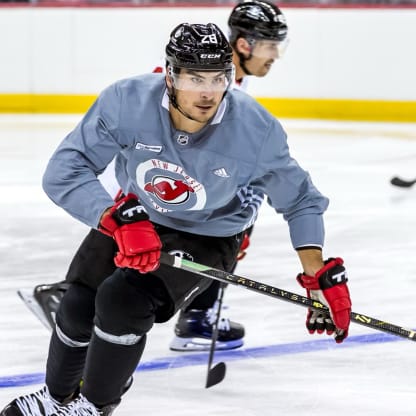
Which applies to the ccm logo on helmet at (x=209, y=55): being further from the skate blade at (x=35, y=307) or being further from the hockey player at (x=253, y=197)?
the skate blade at (x=35, y=307)

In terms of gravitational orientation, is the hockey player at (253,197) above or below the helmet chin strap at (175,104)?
below

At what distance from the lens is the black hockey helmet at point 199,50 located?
2.10 m

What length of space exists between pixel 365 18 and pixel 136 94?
5933mm

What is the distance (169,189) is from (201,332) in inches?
33.7

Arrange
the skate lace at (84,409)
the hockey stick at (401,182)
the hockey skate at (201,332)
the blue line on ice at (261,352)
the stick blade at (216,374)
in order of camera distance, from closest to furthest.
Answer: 1. the skate lace at (84,409)
2. the stick blade at (216,374)
3. the blue line on ice at (261,352)
4. the hockey skate at (201,332)
5. the hockey stick at (401,182)

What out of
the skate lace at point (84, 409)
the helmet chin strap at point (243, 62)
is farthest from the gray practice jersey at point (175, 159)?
the helmet chin strap at point (243, 62)

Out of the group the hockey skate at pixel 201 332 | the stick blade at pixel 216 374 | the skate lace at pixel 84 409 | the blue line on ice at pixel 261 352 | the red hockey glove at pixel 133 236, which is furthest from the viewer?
the hockey skate at pixel 201 332

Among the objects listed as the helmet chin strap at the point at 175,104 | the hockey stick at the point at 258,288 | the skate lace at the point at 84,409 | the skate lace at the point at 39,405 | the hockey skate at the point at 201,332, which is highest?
the helmet chin strap at the point at 175,104

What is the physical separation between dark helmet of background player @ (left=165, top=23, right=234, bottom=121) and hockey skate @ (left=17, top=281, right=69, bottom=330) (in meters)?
0.85

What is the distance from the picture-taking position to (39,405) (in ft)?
7.20

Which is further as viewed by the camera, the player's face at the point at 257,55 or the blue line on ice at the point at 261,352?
the player's face at the point at 257,55

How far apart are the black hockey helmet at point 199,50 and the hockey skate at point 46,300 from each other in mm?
866

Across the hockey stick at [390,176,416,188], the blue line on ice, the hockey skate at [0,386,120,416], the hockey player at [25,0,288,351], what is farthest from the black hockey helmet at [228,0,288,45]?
the hockey stick at [390,176,416,188]

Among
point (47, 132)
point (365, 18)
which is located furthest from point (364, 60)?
point (47, 132)
